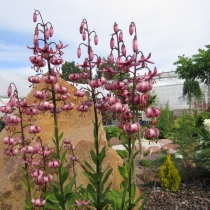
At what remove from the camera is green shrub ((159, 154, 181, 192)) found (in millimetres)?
4066

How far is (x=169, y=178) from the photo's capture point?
4098mm

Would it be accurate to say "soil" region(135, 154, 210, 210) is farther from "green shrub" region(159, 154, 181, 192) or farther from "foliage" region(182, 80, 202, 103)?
"foliage" region(182, 80, 202, 103)

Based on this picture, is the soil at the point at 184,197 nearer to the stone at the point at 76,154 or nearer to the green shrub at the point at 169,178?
the green shrub at the point at 169,178

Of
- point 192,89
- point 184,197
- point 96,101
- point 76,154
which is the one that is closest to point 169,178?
point 184,197

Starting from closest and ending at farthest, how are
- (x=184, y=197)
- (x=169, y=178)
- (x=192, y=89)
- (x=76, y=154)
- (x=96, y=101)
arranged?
(x=96, y=101), (x=76, y=154), (x=184, y=197), (x=169, y=178), (x=192, y=89)

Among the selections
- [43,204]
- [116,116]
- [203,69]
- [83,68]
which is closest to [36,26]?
[83,68]

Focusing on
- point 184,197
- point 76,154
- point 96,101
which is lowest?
point 184,197

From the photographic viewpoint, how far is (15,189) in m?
3.32

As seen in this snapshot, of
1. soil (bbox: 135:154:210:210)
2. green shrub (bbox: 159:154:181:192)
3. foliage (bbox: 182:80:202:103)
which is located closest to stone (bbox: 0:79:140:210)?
soil (bbox: 135:154:210:210)

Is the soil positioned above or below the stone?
below

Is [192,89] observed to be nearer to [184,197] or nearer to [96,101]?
[184,197]

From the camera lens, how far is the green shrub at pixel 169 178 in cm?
407

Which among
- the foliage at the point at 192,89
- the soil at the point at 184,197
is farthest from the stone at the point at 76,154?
the foliage at the point at 192,89

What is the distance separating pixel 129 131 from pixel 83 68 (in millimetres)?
669
